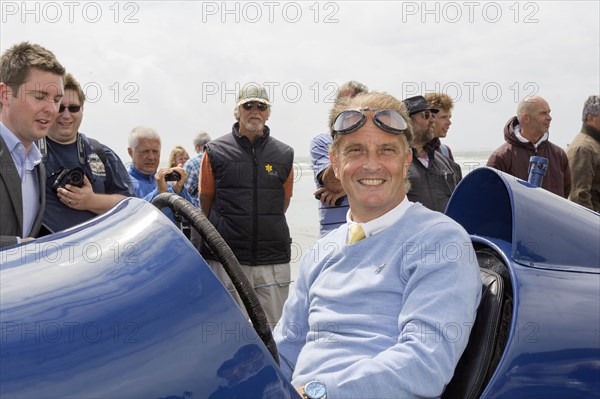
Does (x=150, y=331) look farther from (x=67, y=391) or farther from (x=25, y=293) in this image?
(x=25, y=293)

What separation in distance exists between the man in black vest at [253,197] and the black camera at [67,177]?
1251 millimetres

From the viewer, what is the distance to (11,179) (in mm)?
2793

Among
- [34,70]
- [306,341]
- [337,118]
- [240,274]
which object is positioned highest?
[34,70]

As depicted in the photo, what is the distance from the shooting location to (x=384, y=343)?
1.90 m

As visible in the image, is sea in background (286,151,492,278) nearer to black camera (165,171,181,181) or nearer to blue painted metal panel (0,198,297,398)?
black camera (165,171,181,181)

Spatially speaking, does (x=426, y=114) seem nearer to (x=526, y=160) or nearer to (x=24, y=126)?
(x=526, y=160)

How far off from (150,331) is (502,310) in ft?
3.35

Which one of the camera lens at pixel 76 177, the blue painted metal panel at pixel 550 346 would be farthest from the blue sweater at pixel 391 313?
the camera lens at pixel 76 177

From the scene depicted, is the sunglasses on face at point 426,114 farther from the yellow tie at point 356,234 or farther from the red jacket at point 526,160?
the yellow tie at point 356,234

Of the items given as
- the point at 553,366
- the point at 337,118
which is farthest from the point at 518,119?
the point at 553,366

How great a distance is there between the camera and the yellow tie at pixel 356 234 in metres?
2.19

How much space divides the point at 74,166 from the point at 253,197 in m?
1.33

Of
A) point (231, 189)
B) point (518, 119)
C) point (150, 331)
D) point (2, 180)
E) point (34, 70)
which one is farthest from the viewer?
point (518, 119)

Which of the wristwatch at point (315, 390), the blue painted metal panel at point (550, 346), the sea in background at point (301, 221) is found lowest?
the sea in background at point (301, 221)
